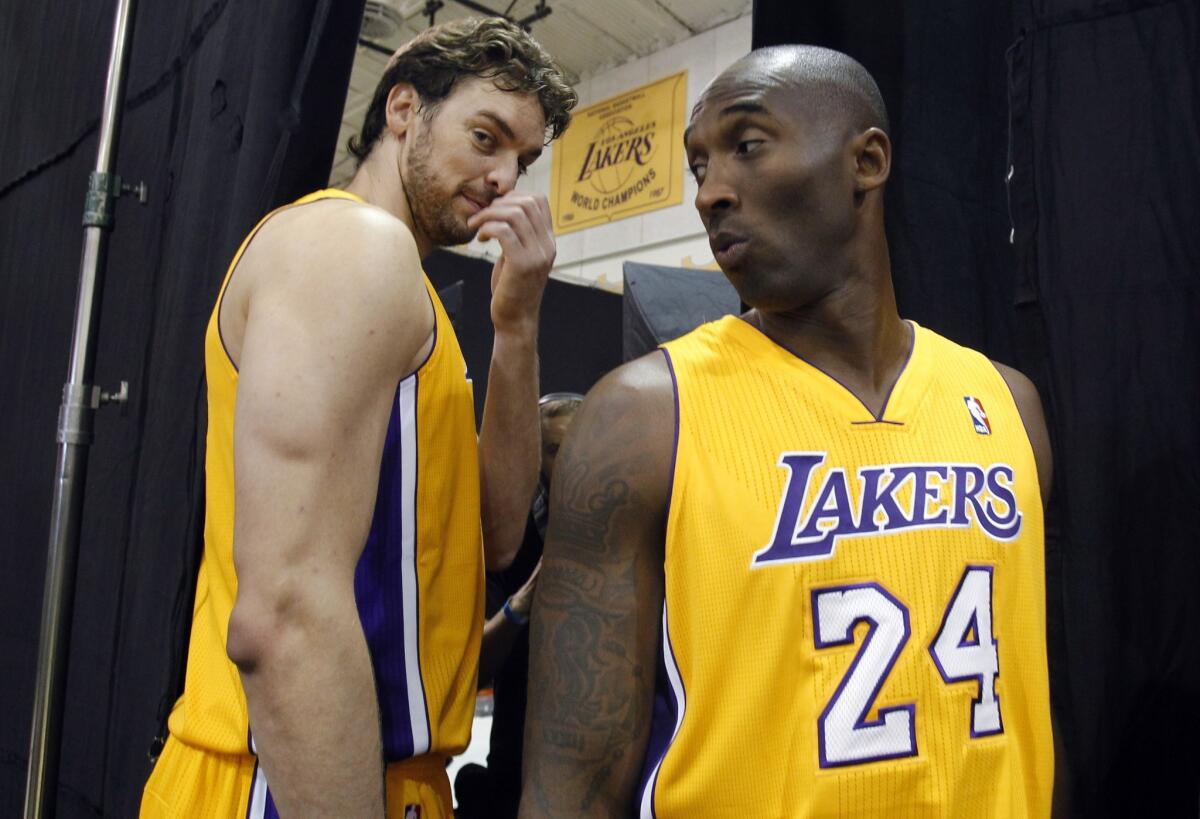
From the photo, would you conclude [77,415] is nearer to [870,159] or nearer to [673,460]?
[673,460]

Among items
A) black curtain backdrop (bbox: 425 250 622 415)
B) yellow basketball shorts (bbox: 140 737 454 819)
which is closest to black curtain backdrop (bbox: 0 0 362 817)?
yellow basketball shorts (bbox: 140 737 454 819)

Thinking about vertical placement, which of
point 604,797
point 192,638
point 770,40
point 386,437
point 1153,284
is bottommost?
point 604,797

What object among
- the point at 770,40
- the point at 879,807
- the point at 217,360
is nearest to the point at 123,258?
the point at 217,360

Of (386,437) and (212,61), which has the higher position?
(212,61)

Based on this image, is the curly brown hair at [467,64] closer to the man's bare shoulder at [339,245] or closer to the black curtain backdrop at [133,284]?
the black curtain backdrop at [133,284]

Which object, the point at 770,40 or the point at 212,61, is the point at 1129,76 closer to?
the point at 770,40

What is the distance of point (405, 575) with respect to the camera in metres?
1.00

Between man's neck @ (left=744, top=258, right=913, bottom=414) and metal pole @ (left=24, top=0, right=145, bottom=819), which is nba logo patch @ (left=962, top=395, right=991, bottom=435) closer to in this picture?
man's neck @ (left=744, top=258, right=913, bottom=414)

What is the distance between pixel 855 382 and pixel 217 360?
741mm

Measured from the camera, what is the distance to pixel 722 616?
91 cm

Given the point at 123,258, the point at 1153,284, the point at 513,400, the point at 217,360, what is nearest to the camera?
the point at 217,360

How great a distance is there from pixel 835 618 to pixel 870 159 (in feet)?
1.89

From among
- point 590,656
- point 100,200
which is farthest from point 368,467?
point 100,200

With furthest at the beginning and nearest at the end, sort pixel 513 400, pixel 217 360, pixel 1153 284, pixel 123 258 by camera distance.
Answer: pixel 123 258 → pixel 513 400 → pixel 1153 284 → pixel 217 360
